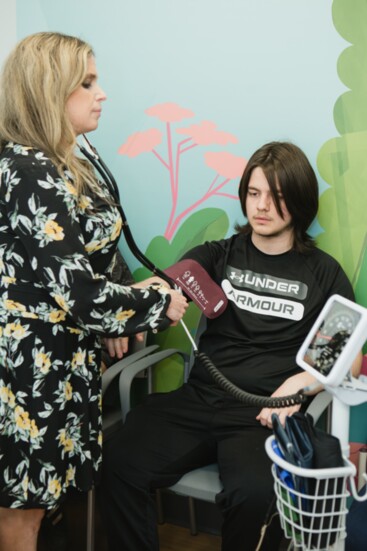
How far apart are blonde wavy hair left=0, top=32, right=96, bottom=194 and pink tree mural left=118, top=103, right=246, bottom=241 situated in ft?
2.53

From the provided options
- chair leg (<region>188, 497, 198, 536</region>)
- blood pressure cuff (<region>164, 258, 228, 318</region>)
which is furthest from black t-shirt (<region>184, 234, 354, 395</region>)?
chair leg (<region>188, 497, 198, 536</region>)

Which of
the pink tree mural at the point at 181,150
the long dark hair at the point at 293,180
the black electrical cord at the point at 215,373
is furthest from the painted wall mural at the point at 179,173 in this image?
the black electrical cord at the point at 215,373

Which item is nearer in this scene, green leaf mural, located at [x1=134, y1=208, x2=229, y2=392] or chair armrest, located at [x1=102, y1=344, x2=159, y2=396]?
chair armrest, located at [x1=102, y1=344, x2=159, y2=396]

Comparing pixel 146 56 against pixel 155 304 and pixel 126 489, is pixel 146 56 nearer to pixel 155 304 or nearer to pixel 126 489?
pixel 155 304

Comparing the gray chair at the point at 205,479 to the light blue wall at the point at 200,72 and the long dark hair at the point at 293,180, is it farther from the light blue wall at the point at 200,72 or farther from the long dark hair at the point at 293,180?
the light blue wall at the point at 200,72

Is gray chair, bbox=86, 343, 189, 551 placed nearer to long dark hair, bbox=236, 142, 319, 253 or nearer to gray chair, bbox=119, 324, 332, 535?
gray chair, bbox=119, 324, 332, 535

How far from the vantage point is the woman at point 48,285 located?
1.38 metres

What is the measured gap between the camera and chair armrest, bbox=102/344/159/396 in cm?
192

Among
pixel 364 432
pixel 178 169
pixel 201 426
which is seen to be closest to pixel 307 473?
pixel 201 426

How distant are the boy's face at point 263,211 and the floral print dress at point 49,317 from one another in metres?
0.52

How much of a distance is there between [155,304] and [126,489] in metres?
0.55

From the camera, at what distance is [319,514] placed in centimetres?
106

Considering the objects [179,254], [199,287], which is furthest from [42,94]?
[179,254]

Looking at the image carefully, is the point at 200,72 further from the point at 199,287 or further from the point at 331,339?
the point at 331,339
